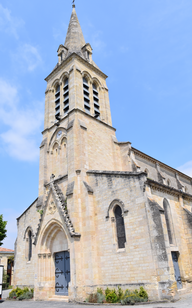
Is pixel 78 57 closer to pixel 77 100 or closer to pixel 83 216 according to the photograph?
pixel 77 100

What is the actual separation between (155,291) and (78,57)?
1936 centimetres

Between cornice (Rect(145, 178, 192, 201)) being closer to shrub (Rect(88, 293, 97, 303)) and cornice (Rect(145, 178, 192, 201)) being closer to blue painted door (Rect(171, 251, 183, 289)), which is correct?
blue painted door (Rect(171, 251, 183, 289))

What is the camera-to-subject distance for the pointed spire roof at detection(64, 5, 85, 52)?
24.8 metres

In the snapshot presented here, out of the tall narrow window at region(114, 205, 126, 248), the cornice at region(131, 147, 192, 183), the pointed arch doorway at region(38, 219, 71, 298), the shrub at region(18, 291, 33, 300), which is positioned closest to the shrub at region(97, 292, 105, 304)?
the tall narrow window at region(114, 205, 126, 248)

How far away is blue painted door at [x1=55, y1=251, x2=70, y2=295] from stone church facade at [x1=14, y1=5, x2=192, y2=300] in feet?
0.19

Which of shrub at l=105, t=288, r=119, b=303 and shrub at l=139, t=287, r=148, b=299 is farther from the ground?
shrub at l=139, t=287, r=148, b=299

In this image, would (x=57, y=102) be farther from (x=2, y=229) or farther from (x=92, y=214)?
(x=2, y=229)

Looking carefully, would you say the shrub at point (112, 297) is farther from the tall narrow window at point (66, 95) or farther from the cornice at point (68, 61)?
the cornice at point (68, 61)

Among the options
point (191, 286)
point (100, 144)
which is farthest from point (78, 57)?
point (191, 286)

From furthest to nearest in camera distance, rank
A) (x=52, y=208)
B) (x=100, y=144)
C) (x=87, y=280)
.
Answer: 1. (x=100, y=144)
2. (x=52, y=208)
3. (x=87, y=280)

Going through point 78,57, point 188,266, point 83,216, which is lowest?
point 188,266

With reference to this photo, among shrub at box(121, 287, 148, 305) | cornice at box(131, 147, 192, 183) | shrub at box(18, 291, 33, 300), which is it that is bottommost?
shrub at box(18, 291, 33, 300)

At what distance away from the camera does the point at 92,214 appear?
1505cm

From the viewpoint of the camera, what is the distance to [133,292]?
38.2 ft
